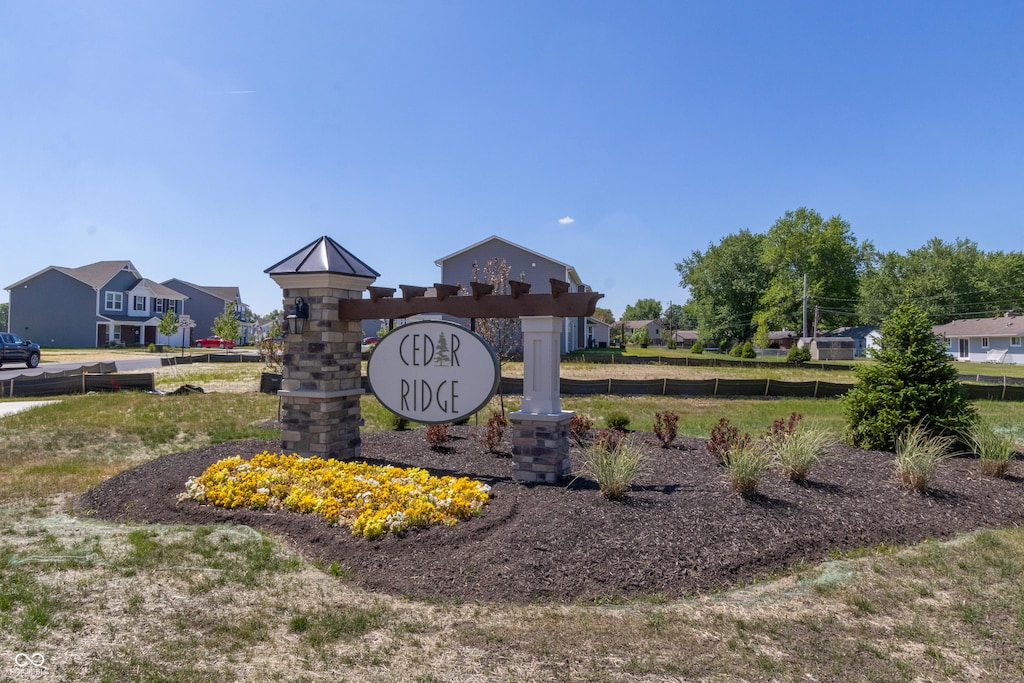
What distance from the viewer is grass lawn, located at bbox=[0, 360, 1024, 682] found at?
3.56 meters

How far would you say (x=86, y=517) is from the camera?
22.0ft

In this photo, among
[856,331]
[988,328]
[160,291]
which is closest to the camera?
[988,328]

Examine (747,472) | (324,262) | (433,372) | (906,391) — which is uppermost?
(324,262)

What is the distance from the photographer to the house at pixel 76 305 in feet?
155

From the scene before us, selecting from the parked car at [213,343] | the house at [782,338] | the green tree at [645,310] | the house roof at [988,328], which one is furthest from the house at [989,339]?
the green tree at [645,310]

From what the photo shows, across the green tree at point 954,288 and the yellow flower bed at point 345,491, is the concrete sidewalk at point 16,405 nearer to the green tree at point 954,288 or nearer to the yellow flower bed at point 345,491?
the yellow flower bed at point 345,491

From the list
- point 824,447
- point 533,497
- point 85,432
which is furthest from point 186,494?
point 824,447

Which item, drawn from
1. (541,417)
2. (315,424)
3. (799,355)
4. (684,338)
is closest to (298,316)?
(315,424)

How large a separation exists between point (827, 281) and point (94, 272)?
66.2 metres

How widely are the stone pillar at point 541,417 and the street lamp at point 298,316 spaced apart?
3113 mm

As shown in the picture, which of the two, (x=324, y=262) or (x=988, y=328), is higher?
(x=988, y=328)

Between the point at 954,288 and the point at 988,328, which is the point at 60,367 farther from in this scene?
the point at 954,288

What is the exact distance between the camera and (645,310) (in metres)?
151

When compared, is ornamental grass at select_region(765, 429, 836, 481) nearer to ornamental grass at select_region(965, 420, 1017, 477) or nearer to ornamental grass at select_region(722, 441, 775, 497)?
ornamental grass at select_region(722, 441, 775, 497)
